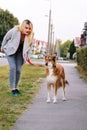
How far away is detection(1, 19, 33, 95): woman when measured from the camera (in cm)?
1336

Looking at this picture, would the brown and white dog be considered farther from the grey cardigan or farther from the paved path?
the grey cardigan

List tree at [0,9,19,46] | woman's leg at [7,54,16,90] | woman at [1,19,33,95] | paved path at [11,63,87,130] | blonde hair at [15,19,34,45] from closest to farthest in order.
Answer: paved path at [11,63,87,130], blonde hair at [15,19,34,45], woman at [1,19,33,95], woman's leg at [7,54,16,90], tree at [0,9,19,46]

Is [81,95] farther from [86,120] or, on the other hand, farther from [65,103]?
[86,120]

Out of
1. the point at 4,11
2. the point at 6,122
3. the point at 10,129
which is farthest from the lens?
the point at 4,11

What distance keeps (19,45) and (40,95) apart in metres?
1.48

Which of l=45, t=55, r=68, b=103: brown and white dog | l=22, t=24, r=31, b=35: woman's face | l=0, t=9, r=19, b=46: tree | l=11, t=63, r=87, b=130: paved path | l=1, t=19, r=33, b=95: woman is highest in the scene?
l=0, t=9, r=19, b=46: tree

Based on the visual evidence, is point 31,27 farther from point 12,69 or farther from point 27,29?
point 12,69

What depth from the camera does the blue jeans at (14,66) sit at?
13.7 metres

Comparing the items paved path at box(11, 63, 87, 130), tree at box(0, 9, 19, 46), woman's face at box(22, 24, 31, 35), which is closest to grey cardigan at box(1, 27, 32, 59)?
woman's face at box(22, 24, 31, 35)

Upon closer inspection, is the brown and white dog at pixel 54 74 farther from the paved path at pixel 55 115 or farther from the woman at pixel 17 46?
the woman at pixel 17 46

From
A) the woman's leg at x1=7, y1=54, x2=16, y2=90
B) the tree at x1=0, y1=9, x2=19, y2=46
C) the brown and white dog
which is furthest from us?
the tree at x1=0, y1=9, x2=19, y2=46

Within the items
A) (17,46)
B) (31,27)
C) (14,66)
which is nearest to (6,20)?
(14,66)

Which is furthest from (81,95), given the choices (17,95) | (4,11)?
(4,11)

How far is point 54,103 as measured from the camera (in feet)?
39.1
